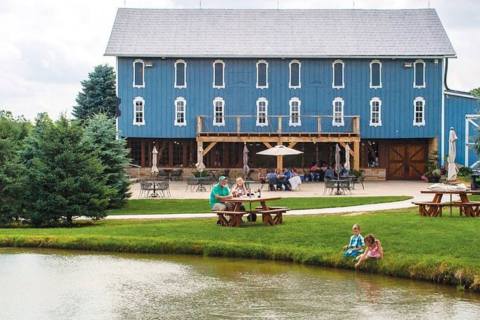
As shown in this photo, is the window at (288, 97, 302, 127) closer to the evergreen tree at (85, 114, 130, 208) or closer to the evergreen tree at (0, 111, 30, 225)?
the evergreen tree at (85, 114, 130, 208)

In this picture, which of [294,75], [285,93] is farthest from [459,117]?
[285,93]

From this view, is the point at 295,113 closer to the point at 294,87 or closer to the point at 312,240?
the point at 294,87

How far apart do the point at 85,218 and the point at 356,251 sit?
13.0 metres

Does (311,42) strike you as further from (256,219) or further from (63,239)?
(63,239)

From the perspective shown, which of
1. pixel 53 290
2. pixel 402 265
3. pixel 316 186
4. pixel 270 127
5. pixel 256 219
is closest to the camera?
pixel 53 290

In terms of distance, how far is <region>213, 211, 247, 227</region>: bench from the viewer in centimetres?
2478

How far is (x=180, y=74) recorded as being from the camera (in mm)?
51031

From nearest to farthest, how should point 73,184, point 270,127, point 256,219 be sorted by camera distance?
1. point 256,219
2. point 73,184
3. point 270,127

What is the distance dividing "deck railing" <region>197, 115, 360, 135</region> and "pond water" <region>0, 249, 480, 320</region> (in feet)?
96.4

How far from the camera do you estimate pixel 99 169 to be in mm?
29594

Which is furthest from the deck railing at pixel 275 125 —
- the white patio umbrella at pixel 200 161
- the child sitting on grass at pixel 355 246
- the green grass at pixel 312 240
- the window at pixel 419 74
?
the child sitting on grass at pixel 355 246

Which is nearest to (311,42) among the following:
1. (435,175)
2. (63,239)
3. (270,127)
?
(270,127)

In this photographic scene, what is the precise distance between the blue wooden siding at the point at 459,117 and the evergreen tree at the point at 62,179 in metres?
26.3

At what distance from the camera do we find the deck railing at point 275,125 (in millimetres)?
50594
